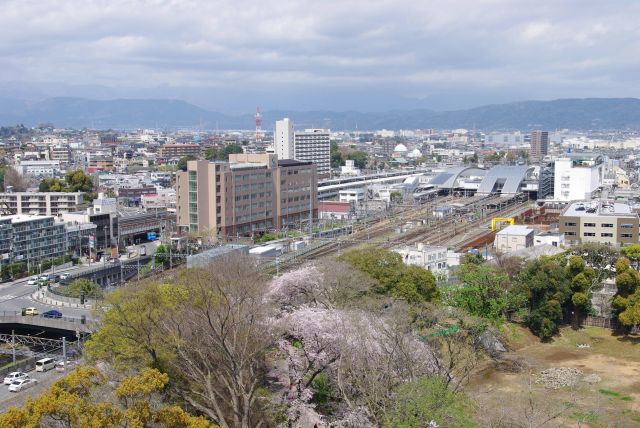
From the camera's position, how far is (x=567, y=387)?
1123cm

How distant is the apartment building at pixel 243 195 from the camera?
2344 centimetres

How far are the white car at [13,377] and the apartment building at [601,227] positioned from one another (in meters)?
15.5

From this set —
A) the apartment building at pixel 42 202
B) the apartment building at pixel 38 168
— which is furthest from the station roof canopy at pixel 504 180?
the apartment building at pixel 38 168

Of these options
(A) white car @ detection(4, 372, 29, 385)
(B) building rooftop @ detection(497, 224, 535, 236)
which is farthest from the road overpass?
(B) building rooftop @ detection(497, 224, 535, 236)

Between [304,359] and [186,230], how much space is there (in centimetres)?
1515

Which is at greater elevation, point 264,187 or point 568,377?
point 264,187

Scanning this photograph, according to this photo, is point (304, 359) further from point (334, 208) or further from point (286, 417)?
Result: point (334, 208)

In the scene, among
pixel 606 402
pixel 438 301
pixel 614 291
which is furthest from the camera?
pixel 614 291

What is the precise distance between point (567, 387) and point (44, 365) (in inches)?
364

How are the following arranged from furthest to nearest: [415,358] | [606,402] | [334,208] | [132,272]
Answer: [334,208] < [132,272] < [606,402] < [415,358]

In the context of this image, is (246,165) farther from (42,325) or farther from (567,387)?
(567,387)

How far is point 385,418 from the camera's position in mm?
7594

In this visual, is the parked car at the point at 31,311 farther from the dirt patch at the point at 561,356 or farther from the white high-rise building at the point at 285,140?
the white high-rise building at the point at 285,140

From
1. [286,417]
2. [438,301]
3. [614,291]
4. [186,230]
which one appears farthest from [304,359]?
[186,230]
